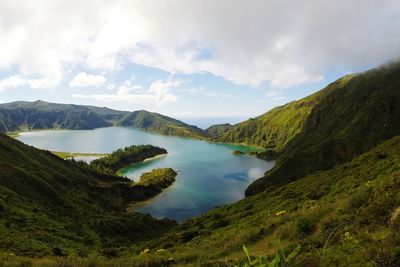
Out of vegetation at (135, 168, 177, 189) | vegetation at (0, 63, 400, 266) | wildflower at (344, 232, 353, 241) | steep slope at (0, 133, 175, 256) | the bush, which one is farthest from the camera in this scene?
vegetation at (135, 168, 177, 189)

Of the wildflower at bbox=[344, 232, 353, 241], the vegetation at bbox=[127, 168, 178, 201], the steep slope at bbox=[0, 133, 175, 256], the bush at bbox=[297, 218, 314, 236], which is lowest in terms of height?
the vegetation at bbox=[127, 168, 178, 201]

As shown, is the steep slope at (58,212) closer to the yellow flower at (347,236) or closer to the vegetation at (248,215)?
the vegetation at (248,215)

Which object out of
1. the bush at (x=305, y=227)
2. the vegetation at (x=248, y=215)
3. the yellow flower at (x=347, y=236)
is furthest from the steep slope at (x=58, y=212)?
the yellow flower at (x=347, y=236)

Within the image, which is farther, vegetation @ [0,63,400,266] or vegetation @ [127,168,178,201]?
vegetation @ [127,168,178,201]

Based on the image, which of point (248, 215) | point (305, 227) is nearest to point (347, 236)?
point (305, 227)

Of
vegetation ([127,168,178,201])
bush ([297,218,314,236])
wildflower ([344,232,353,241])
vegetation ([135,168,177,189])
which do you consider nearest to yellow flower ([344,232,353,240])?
wildflower ([344,232,353,241])

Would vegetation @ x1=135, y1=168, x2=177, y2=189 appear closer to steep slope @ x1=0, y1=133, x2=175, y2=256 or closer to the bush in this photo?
steep slope @ x1=0, y1=133, x2=175, y2=256

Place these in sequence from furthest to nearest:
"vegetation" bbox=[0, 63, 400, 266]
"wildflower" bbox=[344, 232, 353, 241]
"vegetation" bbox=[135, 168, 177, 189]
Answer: "vegetation" bbox=[135, 168, 177, 189], "vegetation" bbox=[0, 63, 400, 266], "wildflower" bbox=[344, 232, 353, 241]

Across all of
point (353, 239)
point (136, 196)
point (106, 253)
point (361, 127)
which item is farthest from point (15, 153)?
point (361, 127)

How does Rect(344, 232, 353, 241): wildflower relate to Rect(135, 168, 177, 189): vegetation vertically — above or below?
above

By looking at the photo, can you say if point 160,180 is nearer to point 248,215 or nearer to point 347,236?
point 248,215
